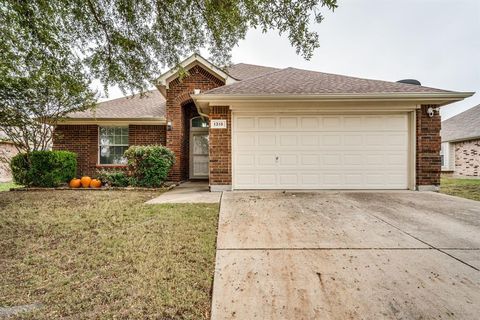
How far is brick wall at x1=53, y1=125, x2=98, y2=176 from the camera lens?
10.6 meters

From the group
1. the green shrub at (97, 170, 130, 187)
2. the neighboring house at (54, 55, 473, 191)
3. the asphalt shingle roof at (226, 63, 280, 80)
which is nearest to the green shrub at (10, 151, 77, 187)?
the green shrub at (97, 170, 130, 187)

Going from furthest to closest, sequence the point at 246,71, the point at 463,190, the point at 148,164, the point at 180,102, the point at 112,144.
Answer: the point at 246,71 → the point at 112,144 → the point at 180,102 → the point at 148,164 → the point at 463,190

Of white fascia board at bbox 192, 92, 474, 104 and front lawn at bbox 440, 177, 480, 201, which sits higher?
white fascia board at bbox 192, 92, 474, 104

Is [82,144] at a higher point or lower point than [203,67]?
lower

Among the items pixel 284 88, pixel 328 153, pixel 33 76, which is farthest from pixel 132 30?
pixel 328 153

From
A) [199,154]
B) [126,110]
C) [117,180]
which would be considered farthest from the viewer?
[199,154]

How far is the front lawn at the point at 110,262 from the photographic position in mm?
1949

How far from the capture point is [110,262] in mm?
2707

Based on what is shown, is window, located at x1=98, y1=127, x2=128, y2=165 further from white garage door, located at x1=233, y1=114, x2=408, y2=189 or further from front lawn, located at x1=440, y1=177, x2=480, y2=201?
front lawn, located at x1=440, y1=177, x2=480, y2=201

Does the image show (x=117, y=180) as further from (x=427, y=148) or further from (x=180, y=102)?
(x=427, y=148)

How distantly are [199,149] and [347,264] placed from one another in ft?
30.8

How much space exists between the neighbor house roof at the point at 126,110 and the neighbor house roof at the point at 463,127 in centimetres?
1827

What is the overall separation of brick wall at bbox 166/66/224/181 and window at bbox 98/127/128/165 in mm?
2430

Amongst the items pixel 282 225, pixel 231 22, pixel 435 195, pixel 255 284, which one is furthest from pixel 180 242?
pixel 435 195
